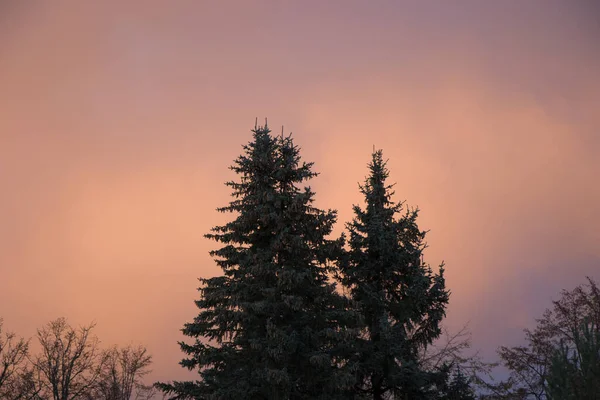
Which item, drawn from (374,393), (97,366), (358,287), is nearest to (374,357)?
(374,393)

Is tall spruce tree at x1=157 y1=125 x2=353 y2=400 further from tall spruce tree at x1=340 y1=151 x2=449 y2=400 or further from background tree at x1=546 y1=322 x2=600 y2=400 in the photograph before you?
background tree at x1=546 y1=322 x2=600 y2=400

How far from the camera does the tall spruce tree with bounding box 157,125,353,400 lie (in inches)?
813

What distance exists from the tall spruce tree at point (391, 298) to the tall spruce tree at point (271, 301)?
7.65ft

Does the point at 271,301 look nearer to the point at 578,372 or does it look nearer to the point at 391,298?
the point at 391,298

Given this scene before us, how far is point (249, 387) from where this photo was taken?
2031 cm

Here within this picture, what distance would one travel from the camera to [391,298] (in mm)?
25875

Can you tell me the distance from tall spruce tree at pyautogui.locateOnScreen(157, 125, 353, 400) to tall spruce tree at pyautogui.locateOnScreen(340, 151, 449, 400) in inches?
91.8

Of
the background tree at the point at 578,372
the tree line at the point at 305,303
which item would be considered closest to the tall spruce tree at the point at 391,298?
the tree line at the point at 305,303

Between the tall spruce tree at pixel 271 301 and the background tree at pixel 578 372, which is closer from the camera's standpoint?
the background tree at pixel 578 372

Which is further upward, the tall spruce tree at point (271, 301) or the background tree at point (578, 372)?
the tall spruce tree at point (271, 301)

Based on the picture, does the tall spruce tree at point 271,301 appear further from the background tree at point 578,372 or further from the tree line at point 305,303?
the background tree at point 578,372

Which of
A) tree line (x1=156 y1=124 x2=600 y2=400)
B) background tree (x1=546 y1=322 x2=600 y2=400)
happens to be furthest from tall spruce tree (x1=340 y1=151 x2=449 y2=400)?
background tree (x1=546 y1=322 x2=600 y2=400)

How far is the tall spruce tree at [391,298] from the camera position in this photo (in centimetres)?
2323

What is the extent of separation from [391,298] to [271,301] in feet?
24.3
